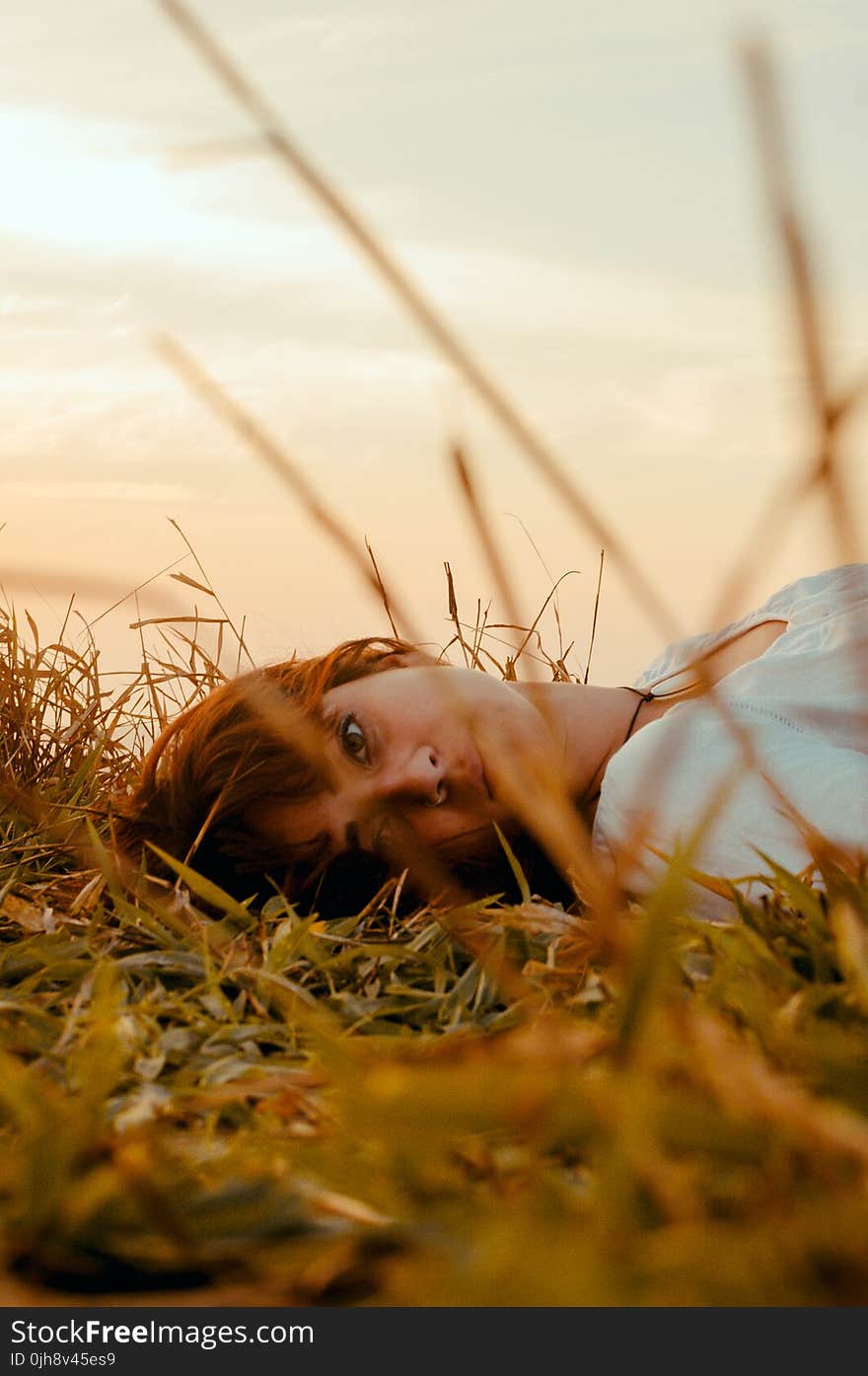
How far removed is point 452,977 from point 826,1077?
0.58 metres

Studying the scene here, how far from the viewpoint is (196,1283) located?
580 millimetres

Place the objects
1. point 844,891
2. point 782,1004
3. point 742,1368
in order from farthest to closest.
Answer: point 844,891 → point 782,1004 → point 742,1368

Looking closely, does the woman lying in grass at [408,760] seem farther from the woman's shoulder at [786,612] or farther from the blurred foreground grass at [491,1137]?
the blurred foreground grass at [491,1137]

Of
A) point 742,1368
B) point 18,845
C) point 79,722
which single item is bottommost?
point 742,1368

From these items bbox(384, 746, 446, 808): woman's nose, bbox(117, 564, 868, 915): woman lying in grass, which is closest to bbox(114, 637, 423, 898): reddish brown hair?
bbox(117, 564, 868, 915): woman lying in grass

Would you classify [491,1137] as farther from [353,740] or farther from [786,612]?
[786,612]

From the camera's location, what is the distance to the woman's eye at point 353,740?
72.9 inches

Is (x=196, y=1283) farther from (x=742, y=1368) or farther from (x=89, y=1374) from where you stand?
(x=742, y=1368)

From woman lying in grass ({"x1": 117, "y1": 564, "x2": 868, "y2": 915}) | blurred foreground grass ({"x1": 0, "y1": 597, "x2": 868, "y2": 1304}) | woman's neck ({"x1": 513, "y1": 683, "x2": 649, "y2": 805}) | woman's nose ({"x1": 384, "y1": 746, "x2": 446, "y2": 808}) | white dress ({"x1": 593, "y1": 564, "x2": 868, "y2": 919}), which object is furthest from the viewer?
woman's neck ({"x1": 513, "y1": 683, "x2": 649, "y2": 805})

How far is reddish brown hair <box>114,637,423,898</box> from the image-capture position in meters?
1.86

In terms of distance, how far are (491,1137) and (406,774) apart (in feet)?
3.71

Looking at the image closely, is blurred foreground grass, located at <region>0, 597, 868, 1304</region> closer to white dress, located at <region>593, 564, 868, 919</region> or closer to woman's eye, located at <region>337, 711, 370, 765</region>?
white dress, located at <region>593, 564, 868, 919</region>

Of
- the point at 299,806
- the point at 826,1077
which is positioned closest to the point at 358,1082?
the point at 826,1077

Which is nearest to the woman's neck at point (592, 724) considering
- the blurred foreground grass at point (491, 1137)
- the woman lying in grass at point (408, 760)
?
the woman lying in grass at point (408, 760)
